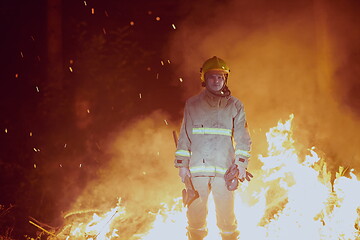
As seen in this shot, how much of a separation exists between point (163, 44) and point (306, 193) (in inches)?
237

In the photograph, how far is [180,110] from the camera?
343 inches

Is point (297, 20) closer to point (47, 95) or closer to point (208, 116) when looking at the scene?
point (208, 116)

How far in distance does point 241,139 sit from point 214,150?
1.18ft

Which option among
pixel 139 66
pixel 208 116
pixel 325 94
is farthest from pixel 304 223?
pixel 139 66

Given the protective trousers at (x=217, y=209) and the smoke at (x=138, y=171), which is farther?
the smoke at (x=138, y=171)

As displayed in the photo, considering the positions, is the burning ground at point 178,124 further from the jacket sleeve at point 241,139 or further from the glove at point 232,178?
the jacket sleeve at point 241,139

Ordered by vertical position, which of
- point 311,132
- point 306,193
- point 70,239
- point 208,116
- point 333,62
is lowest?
point 70,239

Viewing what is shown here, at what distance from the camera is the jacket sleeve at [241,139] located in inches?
177

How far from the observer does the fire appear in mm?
5105

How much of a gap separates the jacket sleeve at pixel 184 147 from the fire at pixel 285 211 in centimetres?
116

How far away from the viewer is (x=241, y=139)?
4574mm

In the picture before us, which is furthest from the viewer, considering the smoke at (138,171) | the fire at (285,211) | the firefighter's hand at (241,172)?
the smoke at (138,171)

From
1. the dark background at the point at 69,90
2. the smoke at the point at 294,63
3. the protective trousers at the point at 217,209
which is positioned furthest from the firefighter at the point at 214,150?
the dark background at the point at 69,90

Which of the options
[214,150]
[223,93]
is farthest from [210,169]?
[223,93]
